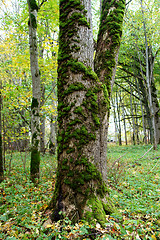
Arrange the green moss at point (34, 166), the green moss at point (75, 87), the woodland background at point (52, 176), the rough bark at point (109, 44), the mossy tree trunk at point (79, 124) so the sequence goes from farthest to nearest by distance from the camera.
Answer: the green moss at point (34, 166) → the rough bark at point (109, 44) → the green moss at point (75, 87) → the mossy tree trunk at point (79, 124) → the woodland background at point (52, 176)

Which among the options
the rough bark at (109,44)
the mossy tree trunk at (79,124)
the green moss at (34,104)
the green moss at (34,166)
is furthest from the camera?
the green moss at (34,104)

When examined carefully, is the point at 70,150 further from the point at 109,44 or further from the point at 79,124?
the point at 109,44

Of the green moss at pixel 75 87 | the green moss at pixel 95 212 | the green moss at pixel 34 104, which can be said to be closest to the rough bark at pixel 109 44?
the green moss at pixel 75 87

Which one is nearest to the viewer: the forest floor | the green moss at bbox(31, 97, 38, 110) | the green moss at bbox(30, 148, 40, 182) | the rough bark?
the forest floor

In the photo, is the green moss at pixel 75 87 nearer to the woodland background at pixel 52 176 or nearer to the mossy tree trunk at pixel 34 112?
the woodland background at pixel 52 176

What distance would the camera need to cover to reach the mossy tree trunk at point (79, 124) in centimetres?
214

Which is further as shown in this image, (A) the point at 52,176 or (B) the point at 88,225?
(A) the point at 52,176

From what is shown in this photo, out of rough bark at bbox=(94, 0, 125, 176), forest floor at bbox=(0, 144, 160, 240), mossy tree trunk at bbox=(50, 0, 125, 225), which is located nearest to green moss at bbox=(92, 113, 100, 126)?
mossy tree trunk at bbox=(50, 0, 125, 225)

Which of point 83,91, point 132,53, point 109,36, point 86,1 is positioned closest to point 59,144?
point 83,91

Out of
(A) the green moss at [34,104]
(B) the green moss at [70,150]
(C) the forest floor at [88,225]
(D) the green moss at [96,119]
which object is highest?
(A) the green moss at [34,104]

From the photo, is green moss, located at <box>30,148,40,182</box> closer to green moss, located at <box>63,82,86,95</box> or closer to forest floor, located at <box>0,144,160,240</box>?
forest floor, located at <box>0,144,160,240</box>

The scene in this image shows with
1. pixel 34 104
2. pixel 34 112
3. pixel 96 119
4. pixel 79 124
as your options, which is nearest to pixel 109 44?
pixel 96 119

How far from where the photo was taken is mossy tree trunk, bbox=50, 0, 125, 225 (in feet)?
7.04

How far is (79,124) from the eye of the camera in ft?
7.51
